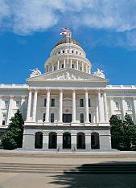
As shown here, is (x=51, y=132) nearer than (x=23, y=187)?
No

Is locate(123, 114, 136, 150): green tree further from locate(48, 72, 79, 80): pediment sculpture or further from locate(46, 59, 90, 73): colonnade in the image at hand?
locate(46, 59, 90, 73): colonnade

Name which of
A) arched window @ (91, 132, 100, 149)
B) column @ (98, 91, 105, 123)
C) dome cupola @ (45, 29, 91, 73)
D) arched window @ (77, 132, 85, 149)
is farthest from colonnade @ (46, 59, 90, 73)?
arched window @ (91, 132, 100, 149)

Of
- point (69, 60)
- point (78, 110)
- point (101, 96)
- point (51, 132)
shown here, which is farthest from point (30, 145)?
point (69, 60)

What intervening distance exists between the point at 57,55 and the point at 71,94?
68.0 feet

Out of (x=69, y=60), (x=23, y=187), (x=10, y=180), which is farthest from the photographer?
Answer: (x=69, y=60)

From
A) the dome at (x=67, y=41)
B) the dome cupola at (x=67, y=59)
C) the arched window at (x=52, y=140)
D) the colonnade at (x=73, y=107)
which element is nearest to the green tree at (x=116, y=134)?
the colonnade at (x=73, y=107)

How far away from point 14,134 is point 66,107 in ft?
40.7

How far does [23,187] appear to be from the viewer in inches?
471

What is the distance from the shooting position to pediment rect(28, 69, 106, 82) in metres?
51.9

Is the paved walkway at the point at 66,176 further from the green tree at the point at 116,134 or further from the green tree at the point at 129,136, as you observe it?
the green tree at the point at 116,134

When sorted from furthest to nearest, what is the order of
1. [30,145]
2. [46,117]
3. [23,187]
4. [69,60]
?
[69,60]
[46,117]
[30,145]
[23,187]

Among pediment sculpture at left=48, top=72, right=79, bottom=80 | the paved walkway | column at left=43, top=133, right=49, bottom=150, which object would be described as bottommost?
the paved walkway

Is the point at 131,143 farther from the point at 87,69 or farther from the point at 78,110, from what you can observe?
the point at 87,69

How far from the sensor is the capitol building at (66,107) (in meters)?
47.4
